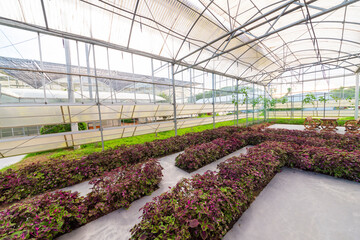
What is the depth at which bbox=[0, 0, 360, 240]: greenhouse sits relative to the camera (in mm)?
2096

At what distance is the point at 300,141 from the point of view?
5500 mm

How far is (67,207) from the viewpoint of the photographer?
2250 millimetres

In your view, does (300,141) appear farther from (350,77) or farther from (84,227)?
(350,77)

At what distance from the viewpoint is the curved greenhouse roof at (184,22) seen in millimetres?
4504

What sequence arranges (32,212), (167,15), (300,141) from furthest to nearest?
(167,15) < (300,141) < (32,212)

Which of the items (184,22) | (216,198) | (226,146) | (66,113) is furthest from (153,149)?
(184,22)

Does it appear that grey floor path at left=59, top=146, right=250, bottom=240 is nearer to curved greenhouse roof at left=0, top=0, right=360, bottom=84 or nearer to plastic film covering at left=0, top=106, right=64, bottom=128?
plastic film covering at left=0, top=106, right=64, bottom=128

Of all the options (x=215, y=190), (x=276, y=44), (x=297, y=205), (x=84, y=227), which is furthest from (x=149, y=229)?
(x=276, y=44)

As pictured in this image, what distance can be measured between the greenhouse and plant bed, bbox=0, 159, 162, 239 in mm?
21

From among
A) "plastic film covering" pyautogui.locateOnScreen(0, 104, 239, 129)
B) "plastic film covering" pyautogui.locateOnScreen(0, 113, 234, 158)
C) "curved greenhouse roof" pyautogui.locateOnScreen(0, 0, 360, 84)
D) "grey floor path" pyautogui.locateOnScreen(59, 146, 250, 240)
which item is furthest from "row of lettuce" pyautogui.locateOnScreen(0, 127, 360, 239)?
"curved greenhouse roof" pyautogui.locateOnScreen(0, 0, 360, 84)

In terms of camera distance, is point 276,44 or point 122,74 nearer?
point 122,74

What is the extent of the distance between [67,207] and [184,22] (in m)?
8.06

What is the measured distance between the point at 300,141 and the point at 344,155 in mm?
1994

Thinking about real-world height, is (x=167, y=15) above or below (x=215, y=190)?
above
